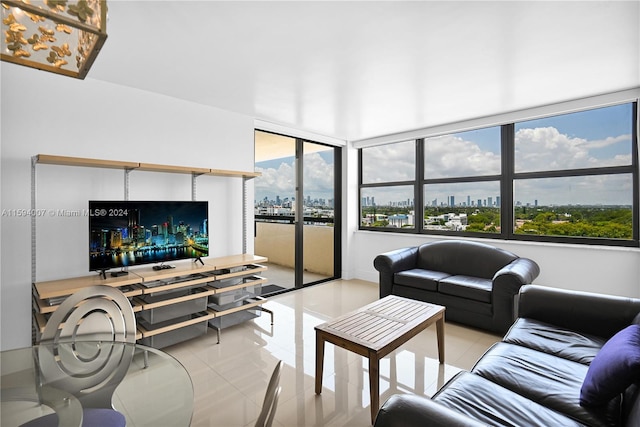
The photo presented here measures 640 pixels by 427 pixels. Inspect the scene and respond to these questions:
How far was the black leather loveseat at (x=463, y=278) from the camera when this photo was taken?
321 centimetres

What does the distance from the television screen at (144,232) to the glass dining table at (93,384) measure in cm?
116

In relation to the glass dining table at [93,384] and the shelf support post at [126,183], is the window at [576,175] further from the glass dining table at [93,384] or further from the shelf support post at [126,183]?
the shelf support post at [126,183]

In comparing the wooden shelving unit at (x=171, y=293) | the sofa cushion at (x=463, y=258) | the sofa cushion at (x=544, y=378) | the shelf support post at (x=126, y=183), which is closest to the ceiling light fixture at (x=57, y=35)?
the wooden shelving unit at (x=171, y=293)

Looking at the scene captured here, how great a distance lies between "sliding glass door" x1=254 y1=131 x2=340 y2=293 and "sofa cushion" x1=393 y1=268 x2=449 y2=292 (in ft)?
5.43

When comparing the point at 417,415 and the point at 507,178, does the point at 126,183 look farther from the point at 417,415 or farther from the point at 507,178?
the point at 507,178

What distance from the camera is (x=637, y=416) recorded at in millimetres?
1152

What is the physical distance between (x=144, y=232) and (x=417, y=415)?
2.77m

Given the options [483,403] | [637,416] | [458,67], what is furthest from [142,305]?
[458,67]

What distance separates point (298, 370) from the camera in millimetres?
2623

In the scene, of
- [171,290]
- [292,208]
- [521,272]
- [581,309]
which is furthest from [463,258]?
[171,290]

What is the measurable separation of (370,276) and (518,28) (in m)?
4.19

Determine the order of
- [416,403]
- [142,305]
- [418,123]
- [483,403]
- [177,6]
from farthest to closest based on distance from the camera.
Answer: [418,123] → [142,305] → [177,6] → [483,403] → [416,403]

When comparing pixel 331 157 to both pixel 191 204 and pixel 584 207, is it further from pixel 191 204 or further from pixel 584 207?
pixel 584 207

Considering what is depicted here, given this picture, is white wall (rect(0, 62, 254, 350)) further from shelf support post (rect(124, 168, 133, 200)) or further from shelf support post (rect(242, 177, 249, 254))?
shelf support post (rect(242, 177, 249, 254))
